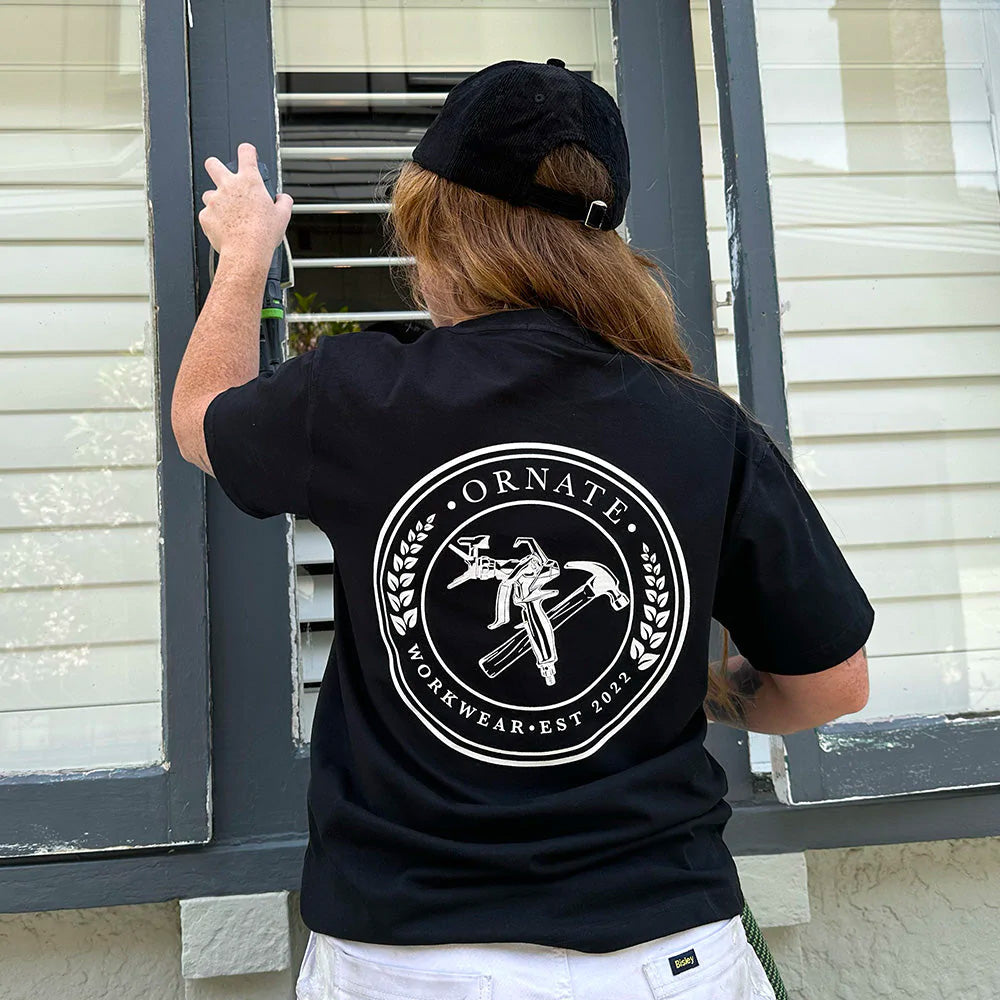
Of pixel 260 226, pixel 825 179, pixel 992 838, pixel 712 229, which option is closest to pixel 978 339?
pixel 825 179

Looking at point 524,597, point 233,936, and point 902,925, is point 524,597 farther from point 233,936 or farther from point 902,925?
point 902,925

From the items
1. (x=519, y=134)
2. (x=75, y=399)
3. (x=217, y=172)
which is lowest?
(x=75, y=399)

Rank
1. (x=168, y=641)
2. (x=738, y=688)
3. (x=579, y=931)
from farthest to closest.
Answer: (x=168, y=641) < (x=738, y=688) < (x=579, y=931)

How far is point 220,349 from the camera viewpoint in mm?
1383

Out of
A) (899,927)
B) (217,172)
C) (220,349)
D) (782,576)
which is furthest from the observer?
(899,927)

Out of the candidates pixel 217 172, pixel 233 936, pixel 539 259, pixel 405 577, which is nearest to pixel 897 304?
pixel 539 259

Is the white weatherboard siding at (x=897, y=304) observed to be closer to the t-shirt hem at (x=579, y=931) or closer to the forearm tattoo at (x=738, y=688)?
the forearm tattoo at (x=738, y=688)

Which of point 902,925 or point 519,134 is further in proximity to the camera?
point 902,925

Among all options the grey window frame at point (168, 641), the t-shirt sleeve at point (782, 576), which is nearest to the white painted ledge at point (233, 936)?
the grey window frame at point (168, 641)

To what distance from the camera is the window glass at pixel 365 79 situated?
7.94 feet

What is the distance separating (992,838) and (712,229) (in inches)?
58.7

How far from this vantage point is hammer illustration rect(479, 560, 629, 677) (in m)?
1.18

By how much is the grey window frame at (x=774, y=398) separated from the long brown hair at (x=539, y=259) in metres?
0.74

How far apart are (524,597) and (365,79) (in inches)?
70.9
